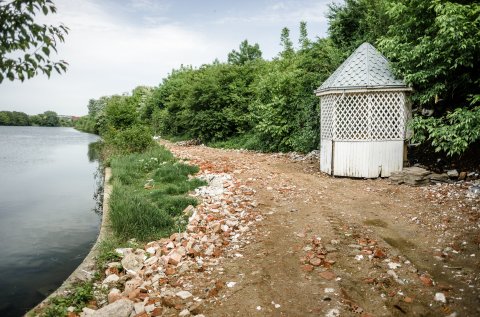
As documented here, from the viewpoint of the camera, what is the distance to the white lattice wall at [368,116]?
Answer: 10.2 metres

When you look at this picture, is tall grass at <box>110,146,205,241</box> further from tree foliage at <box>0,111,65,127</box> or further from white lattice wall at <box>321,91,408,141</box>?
tree foliage at <box>0,111,65,127</box>

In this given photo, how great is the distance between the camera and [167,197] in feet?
27.4

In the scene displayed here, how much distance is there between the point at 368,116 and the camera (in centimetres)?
1030

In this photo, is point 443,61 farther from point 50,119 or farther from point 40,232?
point 50,119

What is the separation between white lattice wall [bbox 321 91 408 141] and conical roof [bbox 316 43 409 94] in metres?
0.28

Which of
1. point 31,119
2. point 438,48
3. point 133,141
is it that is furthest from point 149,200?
point 31,119

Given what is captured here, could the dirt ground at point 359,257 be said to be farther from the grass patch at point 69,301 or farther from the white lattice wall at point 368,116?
the white lattice wall at point 368,116

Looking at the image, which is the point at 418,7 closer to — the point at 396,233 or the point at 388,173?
the point at 388,173

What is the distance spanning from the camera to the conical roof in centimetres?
1011

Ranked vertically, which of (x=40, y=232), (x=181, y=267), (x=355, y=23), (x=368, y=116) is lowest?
(x=40, y=232)

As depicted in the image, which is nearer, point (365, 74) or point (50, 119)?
point (365, 74)

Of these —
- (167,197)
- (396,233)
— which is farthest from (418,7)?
(167,197)

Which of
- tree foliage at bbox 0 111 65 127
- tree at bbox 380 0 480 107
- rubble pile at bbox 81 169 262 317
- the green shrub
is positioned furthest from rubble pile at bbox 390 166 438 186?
tree foliage at bbox 0 111 65 127

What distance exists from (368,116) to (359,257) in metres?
6.30
